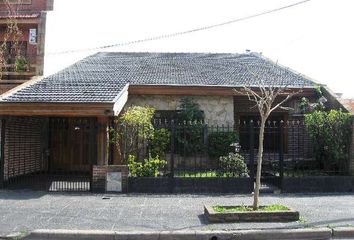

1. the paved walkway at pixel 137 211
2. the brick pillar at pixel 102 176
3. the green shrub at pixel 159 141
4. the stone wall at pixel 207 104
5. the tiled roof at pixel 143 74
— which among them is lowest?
the paved walkway at pixel 137 211

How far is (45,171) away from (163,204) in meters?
5.56

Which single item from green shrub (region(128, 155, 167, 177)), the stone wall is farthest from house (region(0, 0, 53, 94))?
green shrub (region(128, 155, 167, 177))

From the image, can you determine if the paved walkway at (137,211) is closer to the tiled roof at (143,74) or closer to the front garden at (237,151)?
the front garden at (237,151)

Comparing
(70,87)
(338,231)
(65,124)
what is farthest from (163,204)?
(65,124)

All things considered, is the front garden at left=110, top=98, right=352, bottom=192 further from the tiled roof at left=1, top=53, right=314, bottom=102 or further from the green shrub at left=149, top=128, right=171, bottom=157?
the tiled roof at left=1, top=53, right=314, bottom=102

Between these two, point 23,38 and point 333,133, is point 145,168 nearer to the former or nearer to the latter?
point 333,133

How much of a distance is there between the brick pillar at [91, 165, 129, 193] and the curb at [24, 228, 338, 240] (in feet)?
14.0

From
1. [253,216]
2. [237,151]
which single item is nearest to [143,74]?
[237,151]

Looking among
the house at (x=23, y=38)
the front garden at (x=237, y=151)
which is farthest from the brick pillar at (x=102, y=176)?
the house at (x=23, y=38)

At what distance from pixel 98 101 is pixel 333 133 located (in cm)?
676

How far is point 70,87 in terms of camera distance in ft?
46.3

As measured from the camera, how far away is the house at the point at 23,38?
16906 mm

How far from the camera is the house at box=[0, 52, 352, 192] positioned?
40.2ft

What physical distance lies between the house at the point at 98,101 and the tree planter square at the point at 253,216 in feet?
14.5
